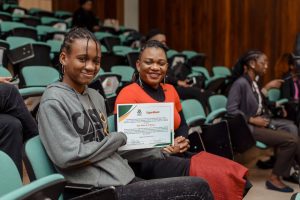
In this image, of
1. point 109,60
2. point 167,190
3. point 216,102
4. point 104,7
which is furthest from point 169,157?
point 104,7

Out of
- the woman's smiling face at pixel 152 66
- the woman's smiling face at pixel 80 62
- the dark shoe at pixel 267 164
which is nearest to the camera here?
the woman's smiling face at pixel 80 62

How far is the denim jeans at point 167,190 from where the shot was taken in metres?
1.78

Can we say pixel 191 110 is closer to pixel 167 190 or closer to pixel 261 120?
pixel 261 120

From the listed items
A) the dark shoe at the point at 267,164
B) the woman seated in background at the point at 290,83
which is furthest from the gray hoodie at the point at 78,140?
the woman seated in background at the point at 290,83

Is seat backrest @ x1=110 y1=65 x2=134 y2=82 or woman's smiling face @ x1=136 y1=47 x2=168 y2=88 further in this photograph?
seat backrest @ x1=110 y1=65 x2=134 y2=82

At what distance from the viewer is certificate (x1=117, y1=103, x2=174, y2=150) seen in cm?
216

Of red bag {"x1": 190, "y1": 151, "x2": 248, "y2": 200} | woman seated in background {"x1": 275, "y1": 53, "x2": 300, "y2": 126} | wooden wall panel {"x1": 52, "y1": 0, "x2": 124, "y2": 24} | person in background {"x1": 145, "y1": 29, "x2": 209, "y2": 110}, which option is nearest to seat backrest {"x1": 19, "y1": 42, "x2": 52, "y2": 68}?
person in background {"x1": 145, "y1": 29, "x2": 209, "y2": 110}

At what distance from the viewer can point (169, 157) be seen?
92.3 inches

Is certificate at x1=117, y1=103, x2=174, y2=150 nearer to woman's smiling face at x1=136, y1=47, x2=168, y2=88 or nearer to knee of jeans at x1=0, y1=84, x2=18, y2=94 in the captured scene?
woman's smiling face at x1=136, y1=47, x2=168, y2=88

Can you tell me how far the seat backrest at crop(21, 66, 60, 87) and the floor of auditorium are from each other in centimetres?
203

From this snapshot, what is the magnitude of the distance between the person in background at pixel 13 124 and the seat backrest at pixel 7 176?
0.59 metres

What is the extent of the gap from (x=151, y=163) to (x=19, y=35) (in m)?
4.30

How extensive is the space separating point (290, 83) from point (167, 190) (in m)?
3.66

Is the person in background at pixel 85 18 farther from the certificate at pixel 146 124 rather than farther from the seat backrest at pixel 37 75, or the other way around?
the certificate at pixel 146 124
